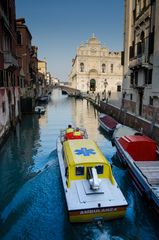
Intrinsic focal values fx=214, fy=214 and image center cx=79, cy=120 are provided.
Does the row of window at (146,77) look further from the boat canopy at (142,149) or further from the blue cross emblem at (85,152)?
the blue cross emblem at (85,152)

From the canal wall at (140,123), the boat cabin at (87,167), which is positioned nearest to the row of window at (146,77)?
the canal wall at (140,123)

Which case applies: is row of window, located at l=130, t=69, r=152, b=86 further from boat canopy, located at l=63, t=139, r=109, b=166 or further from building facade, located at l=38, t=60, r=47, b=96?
building facade, located at l=38, t=60, r=47, b=96

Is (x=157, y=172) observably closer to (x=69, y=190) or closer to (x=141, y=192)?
(x=141, y=192)

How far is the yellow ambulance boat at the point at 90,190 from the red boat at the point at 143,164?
1.32 metres

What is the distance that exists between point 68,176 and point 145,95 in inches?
586

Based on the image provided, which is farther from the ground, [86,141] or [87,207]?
[86,141]

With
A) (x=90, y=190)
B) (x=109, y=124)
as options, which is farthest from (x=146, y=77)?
(x=90, y=190)

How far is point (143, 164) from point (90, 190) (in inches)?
141

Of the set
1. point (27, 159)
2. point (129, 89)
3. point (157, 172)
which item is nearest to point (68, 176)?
point (157, 172)

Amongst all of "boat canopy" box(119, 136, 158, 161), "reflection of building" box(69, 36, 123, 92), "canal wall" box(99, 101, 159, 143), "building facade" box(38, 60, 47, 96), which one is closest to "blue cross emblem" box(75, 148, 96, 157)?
"boat canopy" box(119, 136, 158, 161)

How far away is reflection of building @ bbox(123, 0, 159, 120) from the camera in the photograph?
58.5 ft

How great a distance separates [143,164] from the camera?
376 inches

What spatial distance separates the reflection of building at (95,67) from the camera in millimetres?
67750

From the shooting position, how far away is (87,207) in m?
6.45
